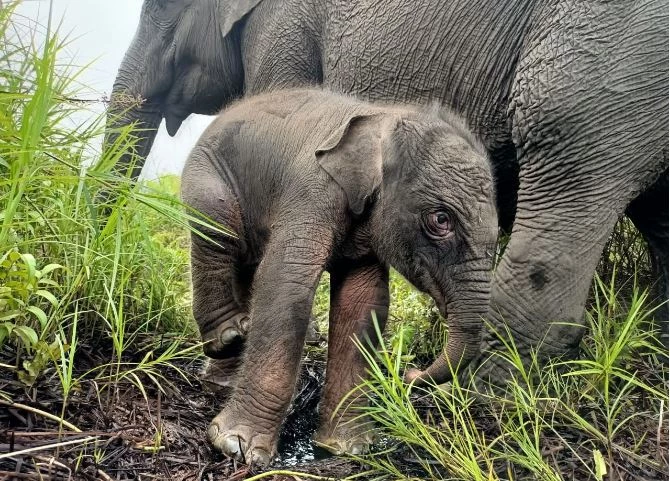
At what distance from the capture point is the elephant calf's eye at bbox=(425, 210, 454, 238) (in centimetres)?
171

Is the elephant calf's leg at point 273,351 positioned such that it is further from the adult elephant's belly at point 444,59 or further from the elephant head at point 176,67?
the elephant head at point 176,67

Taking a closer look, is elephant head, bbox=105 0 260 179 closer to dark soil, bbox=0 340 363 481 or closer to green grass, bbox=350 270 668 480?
dark soil, bbox=0 340 363 481

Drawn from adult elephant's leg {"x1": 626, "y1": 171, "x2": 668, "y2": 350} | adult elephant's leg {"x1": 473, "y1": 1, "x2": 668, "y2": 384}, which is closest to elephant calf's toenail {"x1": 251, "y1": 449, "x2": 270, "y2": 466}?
adult elephant's leg {"x1": 473, "y1": 1, "x2": 668, "y2": 384}

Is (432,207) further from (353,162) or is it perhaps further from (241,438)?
(241,438)

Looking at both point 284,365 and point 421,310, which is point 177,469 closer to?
point 284,365

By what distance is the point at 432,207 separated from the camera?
171 centimetres

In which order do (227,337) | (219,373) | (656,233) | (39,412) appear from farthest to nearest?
1. (656,233)
2. (219,373)
3. (227,337)
4. (39,412)

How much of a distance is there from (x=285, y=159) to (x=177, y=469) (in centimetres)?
77

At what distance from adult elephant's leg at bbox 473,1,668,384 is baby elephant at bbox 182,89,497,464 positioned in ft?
1.53

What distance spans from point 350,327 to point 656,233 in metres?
1.20

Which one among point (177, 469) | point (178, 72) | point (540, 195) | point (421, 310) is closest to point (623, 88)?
point (540, 195)

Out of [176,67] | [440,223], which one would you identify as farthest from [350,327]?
[176,67]

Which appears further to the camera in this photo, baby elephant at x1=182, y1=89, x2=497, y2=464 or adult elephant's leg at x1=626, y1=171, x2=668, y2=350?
adult elephant's leg at x1=626, y1=171, x2=668, y2=350

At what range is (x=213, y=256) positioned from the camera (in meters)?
1.97
